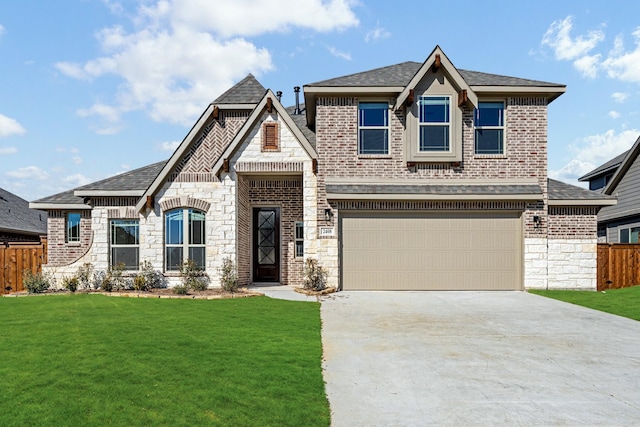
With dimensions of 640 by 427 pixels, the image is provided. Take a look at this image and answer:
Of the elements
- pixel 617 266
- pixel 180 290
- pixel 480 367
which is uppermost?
pixel 617 266

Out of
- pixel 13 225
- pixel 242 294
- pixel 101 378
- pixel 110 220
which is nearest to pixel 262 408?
pixel 101 378

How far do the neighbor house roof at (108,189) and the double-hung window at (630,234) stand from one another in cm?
2179

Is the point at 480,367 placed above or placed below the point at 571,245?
below

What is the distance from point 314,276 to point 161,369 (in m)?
8.71

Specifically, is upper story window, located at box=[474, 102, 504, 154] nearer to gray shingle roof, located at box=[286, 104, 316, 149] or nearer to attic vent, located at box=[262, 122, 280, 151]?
gray shingle roof, located at box=[286, 104, 316, 149]

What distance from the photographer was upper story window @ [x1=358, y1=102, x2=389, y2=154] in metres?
14.5

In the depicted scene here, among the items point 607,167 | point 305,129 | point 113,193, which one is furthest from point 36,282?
point 607,167

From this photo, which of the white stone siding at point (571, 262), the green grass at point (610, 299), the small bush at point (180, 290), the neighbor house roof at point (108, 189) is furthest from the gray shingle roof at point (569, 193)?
the neighbor house roof at point (108, 189)

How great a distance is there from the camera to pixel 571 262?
14.6 meters

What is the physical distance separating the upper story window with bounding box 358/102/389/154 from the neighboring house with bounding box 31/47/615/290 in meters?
0.03

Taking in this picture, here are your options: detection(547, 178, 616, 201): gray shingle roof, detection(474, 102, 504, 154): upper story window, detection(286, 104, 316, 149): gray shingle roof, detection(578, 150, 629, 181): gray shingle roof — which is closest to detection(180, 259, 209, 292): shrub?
detection(286, 104, 316, 149): gray shingle roof

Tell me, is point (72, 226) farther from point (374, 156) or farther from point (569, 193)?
point (569, 193)

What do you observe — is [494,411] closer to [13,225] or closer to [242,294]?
[242,294]

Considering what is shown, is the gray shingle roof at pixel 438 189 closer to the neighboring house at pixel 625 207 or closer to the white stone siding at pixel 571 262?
the white stone siding at pixel 571 262
